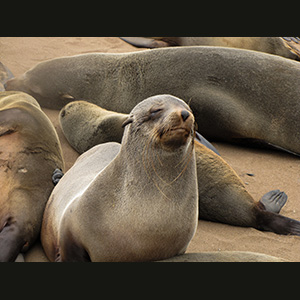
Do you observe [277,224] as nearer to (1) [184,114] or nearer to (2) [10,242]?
(1) [184,114]

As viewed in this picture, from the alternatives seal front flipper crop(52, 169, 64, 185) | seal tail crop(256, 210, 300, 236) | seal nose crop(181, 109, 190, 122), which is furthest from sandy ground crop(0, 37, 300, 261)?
seal nose crop(181, 109, 190, 122)

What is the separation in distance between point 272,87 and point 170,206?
3.42 metres

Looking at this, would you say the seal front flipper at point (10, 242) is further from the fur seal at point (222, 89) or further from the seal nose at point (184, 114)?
the fur seal at point (222, 89)

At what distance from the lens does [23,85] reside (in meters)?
7.41

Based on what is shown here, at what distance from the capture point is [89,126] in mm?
5797

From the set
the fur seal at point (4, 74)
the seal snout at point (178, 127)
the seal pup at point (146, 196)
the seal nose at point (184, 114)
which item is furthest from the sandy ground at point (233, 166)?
the seal nose at point (184, 114)

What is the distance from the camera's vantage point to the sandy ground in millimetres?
4438

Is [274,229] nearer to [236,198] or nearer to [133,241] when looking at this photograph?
[236,198]

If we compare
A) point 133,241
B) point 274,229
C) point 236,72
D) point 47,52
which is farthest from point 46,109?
point 133,241

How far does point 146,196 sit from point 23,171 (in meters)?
1.50

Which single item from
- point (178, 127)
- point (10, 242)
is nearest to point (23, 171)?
point (10, 242)

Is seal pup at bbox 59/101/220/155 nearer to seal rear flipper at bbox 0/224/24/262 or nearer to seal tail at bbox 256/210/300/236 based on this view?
seal tail at bbox 256/210/300/236

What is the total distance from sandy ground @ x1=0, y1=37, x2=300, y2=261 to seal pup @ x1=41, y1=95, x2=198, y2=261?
76 centimetres

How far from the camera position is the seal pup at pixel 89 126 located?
541cm
